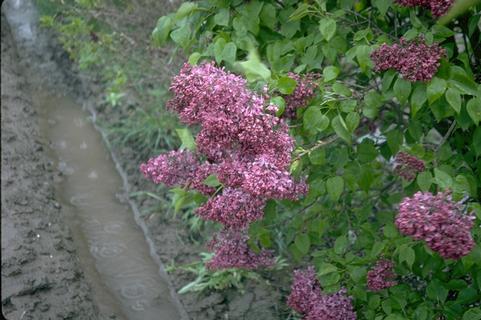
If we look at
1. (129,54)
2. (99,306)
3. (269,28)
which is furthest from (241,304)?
(129,54)

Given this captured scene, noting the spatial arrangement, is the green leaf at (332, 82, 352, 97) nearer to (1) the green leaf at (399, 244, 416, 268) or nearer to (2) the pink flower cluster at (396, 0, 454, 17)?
(2) the pink flower cluster at (396, 0, 454, 17)

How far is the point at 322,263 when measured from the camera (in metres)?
2.61

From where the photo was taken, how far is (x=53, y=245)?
175 inches

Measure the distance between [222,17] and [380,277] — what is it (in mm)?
1168

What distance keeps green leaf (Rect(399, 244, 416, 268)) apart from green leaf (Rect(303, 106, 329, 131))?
1.73 feet

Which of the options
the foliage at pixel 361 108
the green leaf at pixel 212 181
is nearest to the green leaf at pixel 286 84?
the foliage at pixel 361 108

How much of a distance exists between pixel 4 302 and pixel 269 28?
230cm

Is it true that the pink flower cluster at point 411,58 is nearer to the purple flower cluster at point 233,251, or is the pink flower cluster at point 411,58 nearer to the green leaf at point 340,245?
the green leaf at point 340,245

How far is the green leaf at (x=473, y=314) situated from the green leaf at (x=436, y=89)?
79cm

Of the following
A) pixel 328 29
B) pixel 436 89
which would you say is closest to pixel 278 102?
pixel 328 29

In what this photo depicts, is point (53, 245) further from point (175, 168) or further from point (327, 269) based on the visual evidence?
point (327, 269)

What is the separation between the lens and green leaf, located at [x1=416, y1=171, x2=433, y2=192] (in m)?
2.15

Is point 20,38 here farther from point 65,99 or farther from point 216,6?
point 216,6

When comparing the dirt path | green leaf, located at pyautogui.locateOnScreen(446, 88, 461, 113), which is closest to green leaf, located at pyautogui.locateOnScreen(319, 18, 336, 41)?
green leaf, located at pyautogui.locateOnScreen(446, 88, 461, 113)
